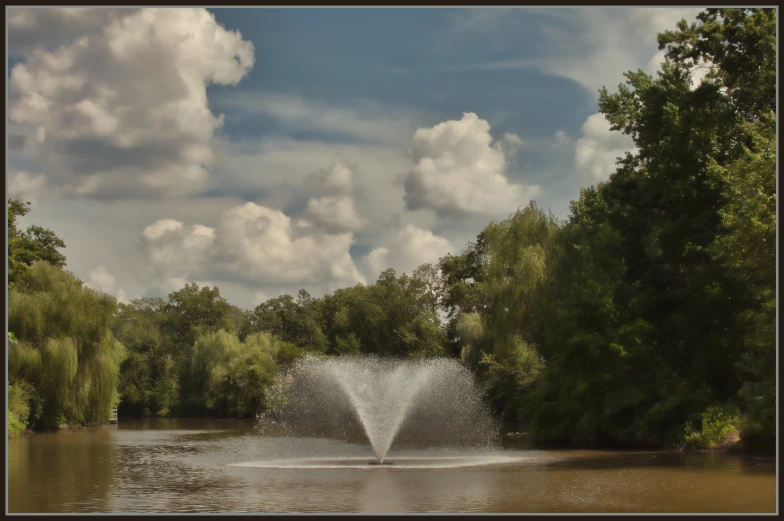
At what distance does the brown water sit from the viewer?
16.1m

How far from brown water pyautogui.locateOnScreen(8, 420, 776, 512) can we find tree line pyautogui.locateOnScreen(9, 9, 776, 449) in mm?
4035

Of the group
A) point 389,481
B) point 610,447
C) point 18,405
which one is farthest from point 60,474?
point 610,447

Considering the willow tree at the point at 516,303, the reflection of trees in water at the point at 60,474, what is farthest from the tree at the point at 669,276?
the reflection of trees in water at the point at 60,474

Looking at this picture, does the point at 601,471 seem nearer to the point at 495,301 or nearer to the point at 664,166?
the point at 664,166

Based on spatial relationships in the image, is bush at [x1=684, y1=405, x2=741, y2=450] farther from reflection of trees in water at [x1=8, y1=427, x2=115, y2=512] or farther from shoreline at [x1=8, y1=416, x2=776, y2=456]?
reflection of trees in water at [x1=8, y1=427, x2=115, y2=512]

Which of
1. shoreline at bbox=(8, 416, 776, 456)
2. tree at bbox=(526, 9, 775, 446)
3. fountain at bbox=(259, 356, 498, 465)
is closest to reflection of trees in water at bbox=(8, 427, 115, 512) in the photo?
shoreline at bbox=(8, 416, 776, 456)

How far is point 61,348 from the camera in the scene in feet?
136

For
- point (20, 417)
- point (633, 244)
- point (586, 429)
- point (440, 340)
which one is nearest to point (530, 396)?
point (586, 429)

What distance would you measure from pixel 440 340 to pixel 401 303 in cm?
744

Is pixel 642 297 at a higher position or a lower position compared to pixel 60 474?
higher

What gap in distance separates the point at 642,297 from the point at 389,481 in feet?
59.7

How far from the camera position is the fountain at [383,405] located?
90.0 ft

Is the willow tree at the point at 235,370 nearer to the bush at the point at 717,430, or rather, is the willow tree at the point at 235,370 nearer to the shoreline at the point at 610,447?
the shoreline at the point at 610,447

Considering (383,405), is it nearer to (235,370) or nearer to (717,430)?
(717,430)
